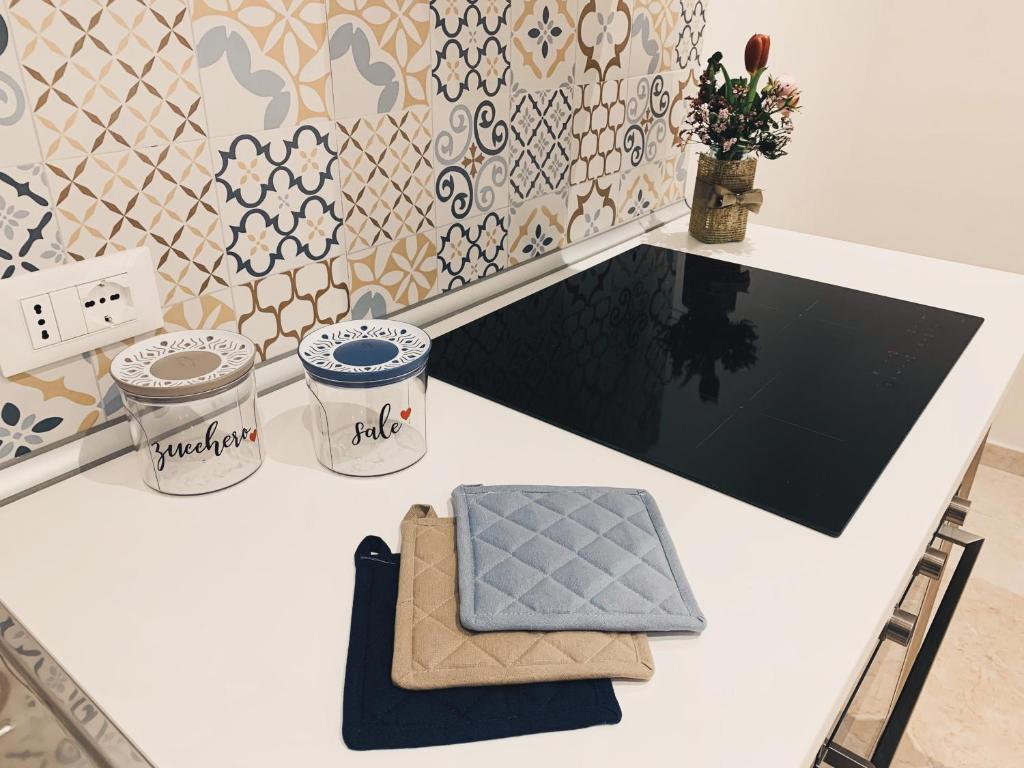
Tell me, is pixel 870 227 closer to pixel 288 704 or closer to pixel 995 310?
pixel 995 310

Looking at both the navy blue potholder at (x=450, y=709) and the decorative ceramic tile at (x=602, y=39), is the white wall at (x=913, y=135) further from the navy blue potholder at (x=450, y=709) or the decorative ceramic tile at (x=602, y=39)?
the navy blue potholder at (x=450, y=709)

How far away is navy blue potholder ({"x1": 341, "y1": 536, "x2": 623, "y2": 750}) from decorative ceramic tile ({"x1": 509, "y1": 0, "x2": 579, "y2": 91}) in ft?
→ 2.98

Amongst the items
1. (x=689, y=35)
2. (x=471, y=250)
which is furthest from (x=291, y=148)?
(x=689, y=35)

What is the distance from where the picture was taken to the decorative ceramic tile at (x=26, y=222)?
0.73m

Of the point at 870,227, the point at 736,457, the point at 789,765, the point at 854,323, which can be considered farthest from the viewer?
the point at 870,227

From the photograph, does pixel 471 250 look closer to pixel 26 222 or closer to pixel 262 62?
pixel 262 62

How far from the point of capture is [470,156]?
1.20m

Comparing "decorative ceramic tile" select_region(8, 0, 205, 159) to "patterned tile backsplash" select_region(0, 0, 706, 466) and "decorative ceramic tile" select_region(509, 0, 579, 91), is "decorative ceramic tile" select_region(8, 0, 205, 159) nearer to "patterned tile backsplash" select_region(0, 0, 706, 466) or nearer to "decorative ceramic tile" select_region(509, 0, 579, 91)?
"patterned tile backsplash" select_region(0, 0, 706, 466)

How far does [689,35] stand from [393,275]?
862mm

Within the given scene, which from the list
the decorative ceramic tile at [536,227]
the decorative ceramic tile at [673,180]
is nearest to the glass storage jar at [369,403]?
the decorative ceramic tile at [536,227]

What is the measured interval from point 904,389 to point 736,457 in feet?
1.01

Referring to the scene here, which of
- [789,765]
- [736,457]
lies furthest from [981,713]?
[789,765]

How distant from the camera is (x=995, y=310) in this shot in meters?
1.32

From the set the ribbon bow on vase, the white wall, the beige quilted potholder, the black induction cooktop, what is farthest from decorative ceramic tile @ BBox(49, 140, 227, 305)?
the white wall
